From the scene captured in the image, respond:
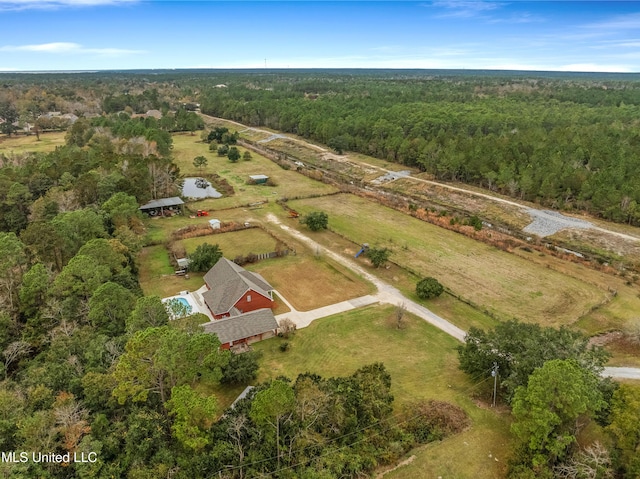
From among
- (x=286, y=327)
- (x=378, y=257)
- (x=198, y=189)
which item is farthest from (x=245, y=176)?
(x=286, y=327)

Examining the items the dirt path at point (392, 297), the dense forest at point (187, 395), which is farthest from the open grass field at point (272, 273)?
the dense forest at point (187, 395)

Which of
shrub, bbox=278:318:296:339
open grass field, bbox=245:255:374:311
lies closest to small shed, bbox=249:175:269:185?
open grass field, bbox=245:255:374:311

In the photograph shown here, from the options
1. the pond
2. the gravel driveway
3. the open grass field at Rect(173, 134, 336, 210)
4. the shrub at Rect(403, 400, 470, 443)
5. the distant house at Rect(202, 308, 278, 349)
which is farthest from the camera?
the pond

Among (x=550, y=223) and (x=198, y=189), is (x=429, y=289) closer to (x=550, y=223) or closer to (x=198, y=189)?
(x=550, y=223)

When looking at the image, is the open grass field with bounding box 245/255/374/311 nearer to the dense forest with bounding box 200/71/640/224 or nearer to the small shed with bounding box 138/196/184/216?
the small shed with bounding box 138/196/184/216

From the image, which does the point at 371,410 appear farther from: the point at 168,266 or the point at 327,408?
the point at 168,266

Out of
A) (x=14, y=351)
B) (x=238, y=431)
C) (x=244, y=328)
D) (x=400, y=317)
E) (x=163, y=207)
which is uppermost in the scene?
(x=238, y=431)
